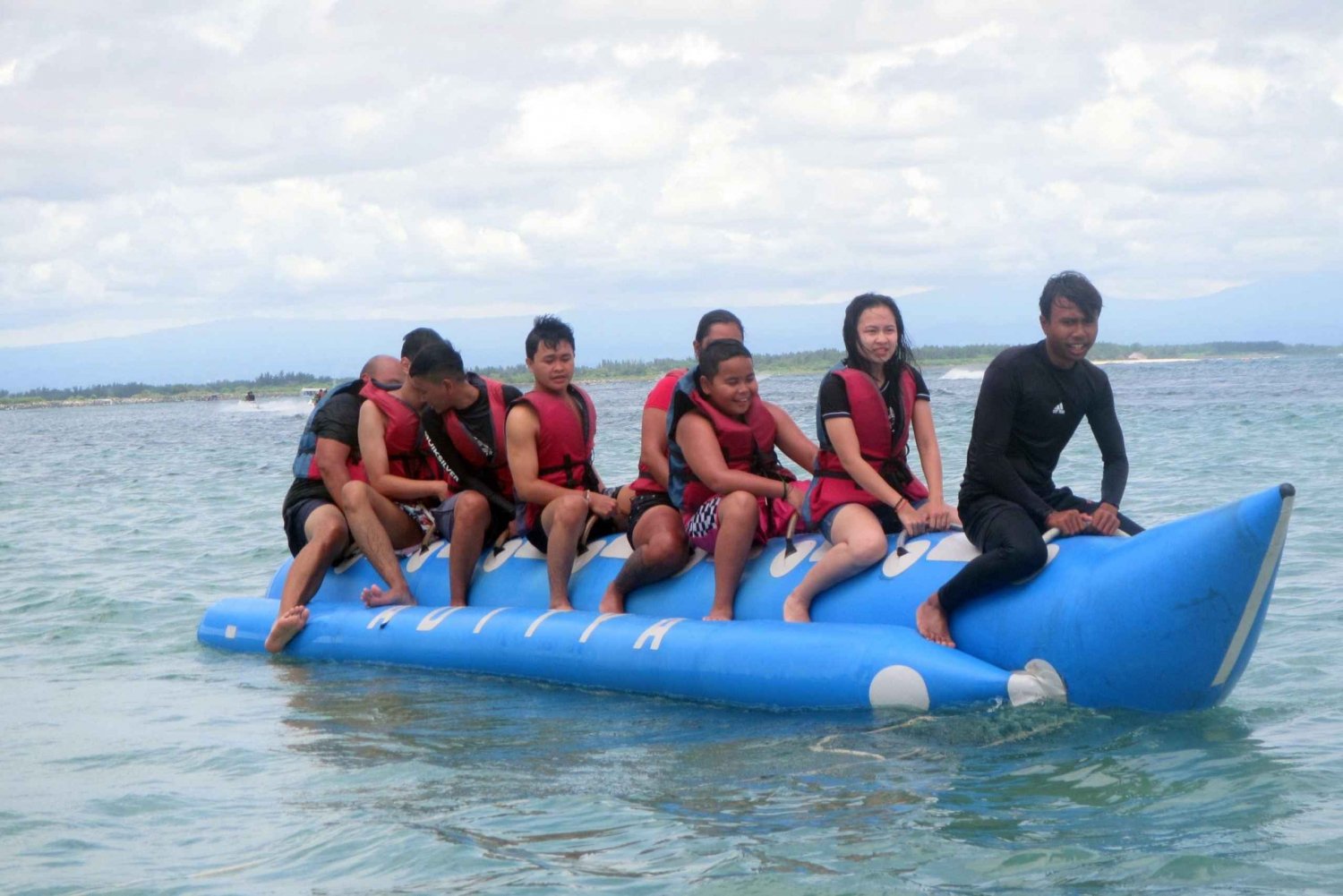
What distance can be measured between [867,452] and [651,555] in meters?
0.91

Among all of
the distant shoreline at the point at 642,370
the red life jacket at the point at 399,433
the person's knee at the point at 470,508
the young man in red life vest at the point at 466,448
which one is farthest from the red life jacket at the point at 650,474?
the distant shoreline at the point at 642,370

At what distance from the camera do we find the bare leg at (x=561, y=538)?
218 inches

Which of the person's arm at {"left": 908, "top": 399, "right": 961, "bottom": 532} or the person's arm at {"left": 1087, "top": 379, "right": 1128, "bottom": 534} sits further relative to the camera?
the person's arm at {"left": 908, "top": 399, "right": 961, "bottom": 532}

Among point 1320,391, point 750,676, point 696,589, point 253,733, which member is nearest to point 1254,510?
point 750,676

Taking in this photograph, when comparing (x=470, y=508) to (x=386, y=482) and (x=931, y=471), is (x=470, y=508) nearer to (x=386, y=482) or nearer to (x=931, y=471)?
(x=386, y=482)

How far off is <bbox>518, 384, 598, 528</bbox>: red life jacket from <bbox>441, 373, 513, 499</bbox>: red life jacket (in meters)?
0.24

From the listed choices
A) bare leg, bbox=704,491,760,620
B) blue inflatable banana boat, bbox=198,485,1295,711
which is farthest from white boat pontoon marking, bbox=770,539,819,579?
bare leg, bbox=704,491,760,620

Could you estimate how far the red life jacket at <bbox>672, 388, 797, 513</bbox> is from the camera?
5160mm

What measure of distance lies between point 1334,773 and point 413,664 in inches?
136

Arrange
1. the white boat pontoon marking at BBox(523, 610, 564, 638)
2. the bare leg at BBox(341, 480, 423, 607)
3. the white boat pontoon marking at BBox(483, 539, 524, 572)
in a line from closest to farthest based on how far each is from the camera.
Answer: the white boat pontoon marking at BBox(523, 610, 564, 638) < the white boat pontoon marking at BBox(483, 539, 524, 572) < the bare leg at BBox(341, 480, 423, 607)

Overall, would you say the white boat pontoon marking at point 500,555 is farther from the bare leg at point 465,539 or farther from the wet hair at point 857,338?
the wet hair at point 857,338

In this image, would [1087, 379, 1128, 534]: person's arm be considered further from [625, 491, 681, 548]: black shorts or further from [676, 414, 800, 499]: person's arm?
[625, 491, 681, 548]: black shorts

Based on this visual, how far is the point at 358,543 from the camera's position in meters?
6.25

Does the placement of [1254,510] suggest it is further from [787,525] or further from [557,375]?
[557,375]
